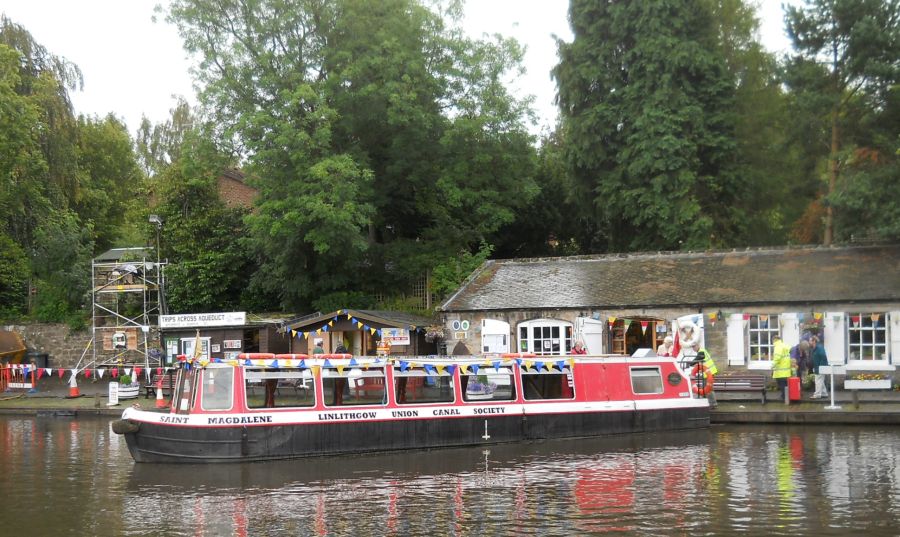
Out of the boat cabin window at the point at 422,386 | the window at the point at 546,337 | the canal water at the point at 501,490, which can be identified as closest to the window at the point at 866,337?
the canal water at the point at 501,490

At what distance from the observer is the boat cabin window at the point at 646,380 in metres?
21.4

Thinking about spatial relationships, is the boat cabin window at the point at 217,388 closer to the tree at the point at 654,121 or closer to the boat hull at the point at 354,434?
the boat hull at the point at 354,434

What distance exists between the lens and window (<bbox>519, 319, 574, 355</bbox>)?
2858cm

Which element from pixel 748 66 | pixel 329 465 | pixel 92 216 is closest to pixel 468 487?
pixel 329 465

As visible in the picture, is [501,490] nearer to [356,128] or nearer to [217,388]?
[217,388]

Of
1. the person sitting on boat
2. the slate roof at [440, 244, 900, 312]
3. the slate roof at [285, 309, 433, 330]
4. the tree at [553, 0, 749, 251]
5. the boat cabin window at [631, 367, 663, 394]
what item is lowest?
the boat cabin window at [631, 367, 663, 394]

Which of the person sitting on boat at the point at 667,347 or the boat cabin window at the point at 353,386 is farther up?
the person sitting on boat at the point at 667,347

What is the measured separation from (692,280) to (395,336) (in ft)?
31.5

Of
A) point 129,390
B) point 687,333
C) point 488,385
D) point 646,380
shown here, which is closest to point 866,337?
point 687,333

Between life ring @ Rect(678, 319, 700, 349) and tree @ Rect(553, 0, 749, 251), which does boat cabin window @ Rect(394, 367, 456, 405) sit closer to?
life ring @ Rect(678, 319, 700, 349)

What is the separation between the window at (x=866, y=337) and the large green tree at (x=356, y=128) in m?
15.3

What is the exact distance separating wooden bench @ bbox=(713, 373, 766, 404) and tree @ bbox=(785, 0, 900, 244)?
909 centimetres

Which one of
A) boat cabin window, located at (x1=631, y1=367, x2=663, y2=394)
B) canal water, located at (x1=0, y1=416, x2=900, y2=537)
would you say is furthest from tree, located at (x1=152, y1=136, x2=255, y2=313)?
boat cabin window, located at (x1=631, y1=367, x2=663, y2=394)

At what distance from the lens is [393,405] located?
19.0 m
